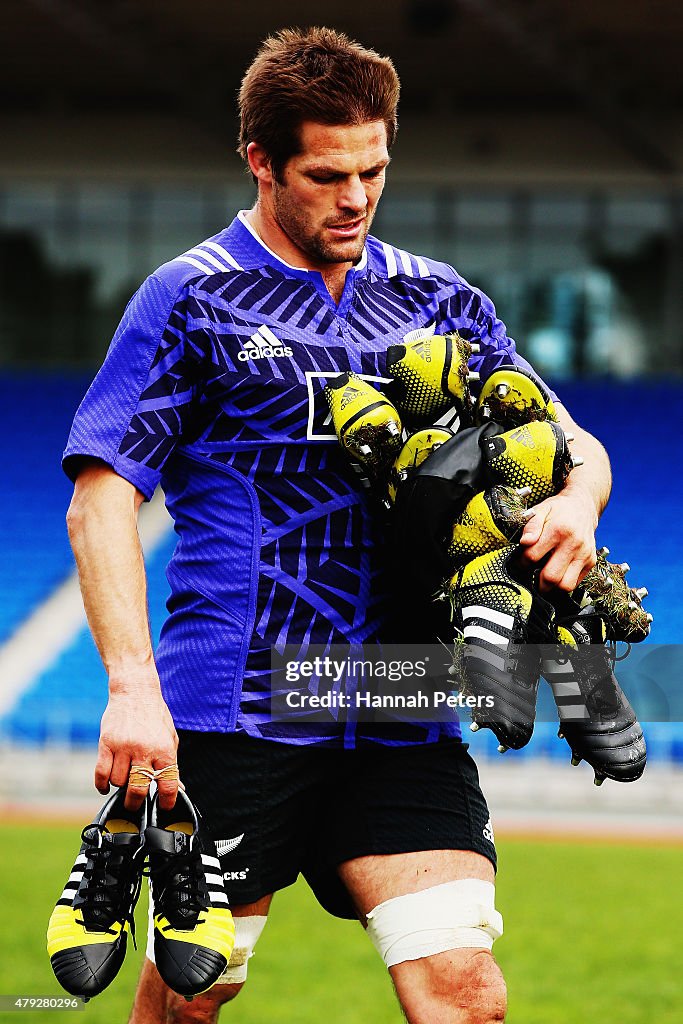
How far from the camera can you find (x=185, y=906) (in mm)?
2715

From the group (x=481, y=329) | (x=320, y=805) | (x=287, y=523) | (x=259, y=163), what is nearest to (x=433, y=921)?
(x=320, y=805)

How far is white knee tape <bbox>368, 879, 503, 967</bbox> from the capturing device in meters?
2.91

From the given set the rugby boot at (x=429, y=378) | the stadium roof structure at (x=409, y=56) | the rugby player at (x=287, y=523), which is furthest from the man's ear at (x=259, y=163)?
the stadium roof structure at (x=409, y=56)

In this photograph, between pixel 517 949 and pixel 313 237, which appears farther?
pixel 517 949

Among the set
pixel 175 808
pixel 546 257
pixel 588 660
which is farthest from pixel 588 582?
pixel 546 257

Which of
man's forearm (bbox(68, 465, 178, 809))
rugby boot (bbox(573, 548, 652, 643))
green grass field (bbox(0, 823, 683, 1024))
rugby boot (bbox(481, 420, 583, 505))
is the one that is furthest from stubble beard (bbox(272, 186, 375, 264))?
green grass field (bbox(0, 823, 683, 1024))

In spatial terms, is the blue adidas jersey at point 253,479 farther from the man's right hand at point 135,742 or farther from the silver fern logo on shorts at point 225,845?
the man's right hand at point 135,742

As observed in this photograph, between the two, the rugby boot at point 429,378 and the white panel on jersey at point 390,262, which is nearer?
the rugby boot at point 429,378

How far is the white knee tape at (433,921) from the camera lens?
291cm

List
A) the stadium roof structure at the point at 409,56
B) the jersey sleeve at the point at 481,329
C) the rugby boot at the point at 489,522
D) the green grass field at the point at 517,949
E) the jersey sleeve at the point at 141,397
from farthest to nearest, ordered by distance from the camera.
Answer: the stadium roof structure at the point at 409,56
the green grass field at the point at 517,949
the jersey sleeve at the point at 481,329
the jersey sleeve at the point at 141,397
the rugby boot at the point at 489,522

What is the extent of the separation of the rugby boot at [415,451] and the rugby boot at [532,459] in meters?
0.13

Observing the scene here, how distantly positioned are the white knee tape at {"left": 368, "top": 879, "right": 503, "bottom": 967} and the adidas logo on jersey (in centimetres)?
114

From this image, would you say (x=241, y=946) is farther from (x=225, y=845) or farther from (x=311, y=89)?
(x=311, y=89)

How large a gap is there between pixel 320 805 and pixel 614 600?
2.60 ft
